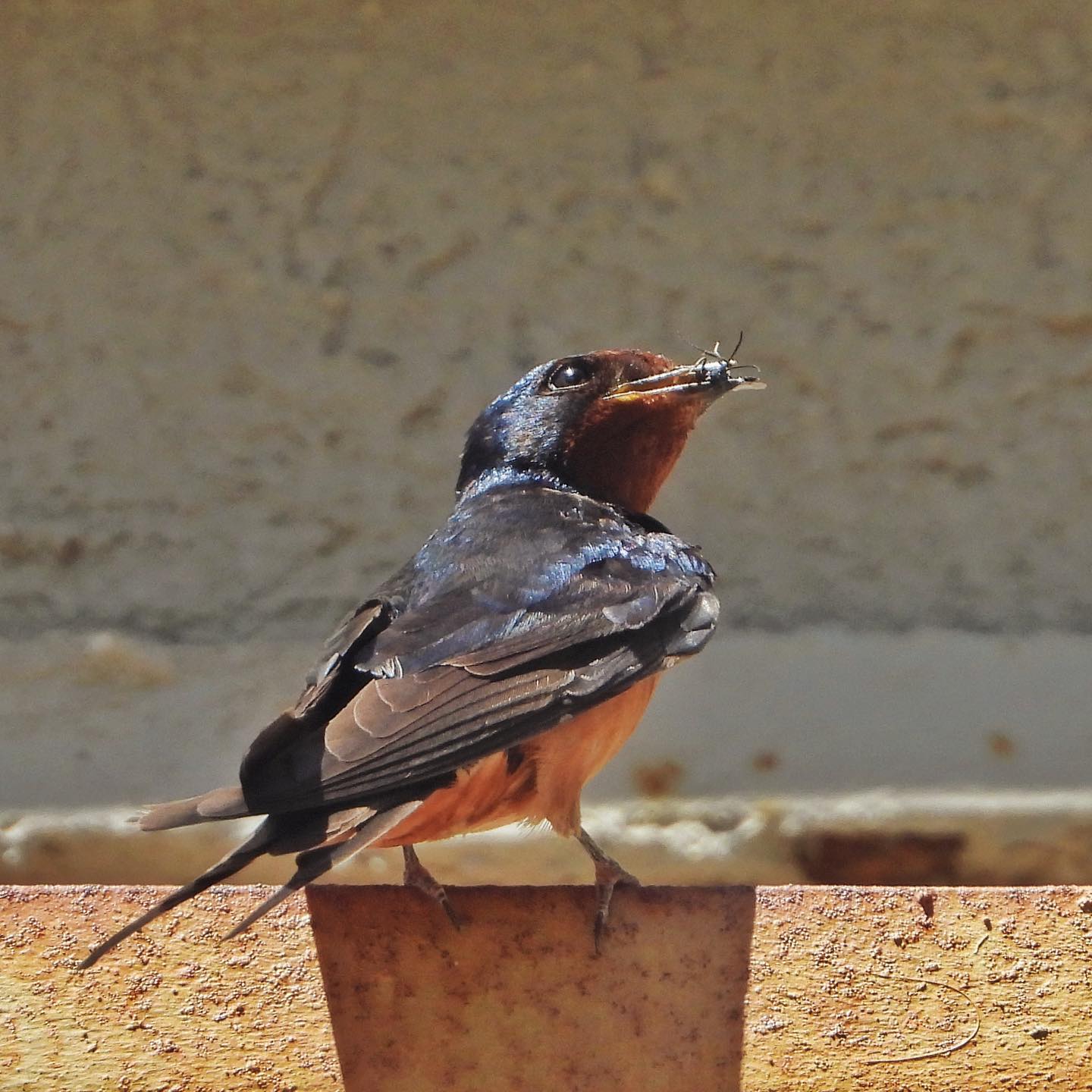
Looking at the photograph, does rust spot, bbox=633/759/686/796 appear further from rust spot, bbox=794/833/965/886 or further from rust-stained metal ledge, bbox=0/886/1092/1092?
rust-stained metal ledge, bbox=0/886/1092/1092

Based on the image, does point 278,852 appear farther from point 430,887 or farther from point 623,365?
point 623,365

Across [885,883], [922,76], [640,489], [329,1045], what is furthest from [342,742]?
[922,76]

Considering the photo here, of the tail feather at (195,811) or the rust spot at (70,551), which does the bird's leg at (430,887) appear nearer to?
the tail feather at (195,811)

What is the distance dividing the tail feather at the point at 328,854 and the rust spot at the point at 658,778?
37.8 inches

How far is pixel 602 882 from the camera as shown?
1491mm

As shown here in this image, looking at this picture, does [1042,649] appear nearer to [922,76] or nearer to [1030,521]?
[1030,521]

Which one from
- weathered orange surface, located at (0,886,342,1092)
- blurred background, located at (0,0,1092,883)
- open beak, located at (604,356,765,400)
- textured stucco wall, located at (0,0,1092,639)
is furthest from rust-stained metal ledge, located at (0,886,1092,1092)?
textured stucco wall, located at (0,0,1092,639)

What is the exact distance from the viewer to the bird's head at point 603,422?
7.00 feet

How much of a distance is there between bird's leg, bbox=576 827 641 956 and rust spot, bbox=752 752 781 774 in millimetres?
604

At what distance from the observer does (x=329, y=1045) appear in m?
1.35

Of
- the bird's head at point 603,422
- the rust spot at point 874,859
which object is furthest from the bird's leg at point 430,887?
the rust spot at point 874,859

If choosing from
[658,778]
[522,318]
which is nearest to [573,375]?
[522,318]

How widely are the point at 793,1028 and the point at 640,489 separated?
0.96 m

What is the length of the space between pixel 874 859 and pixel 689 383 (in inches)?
24.9
